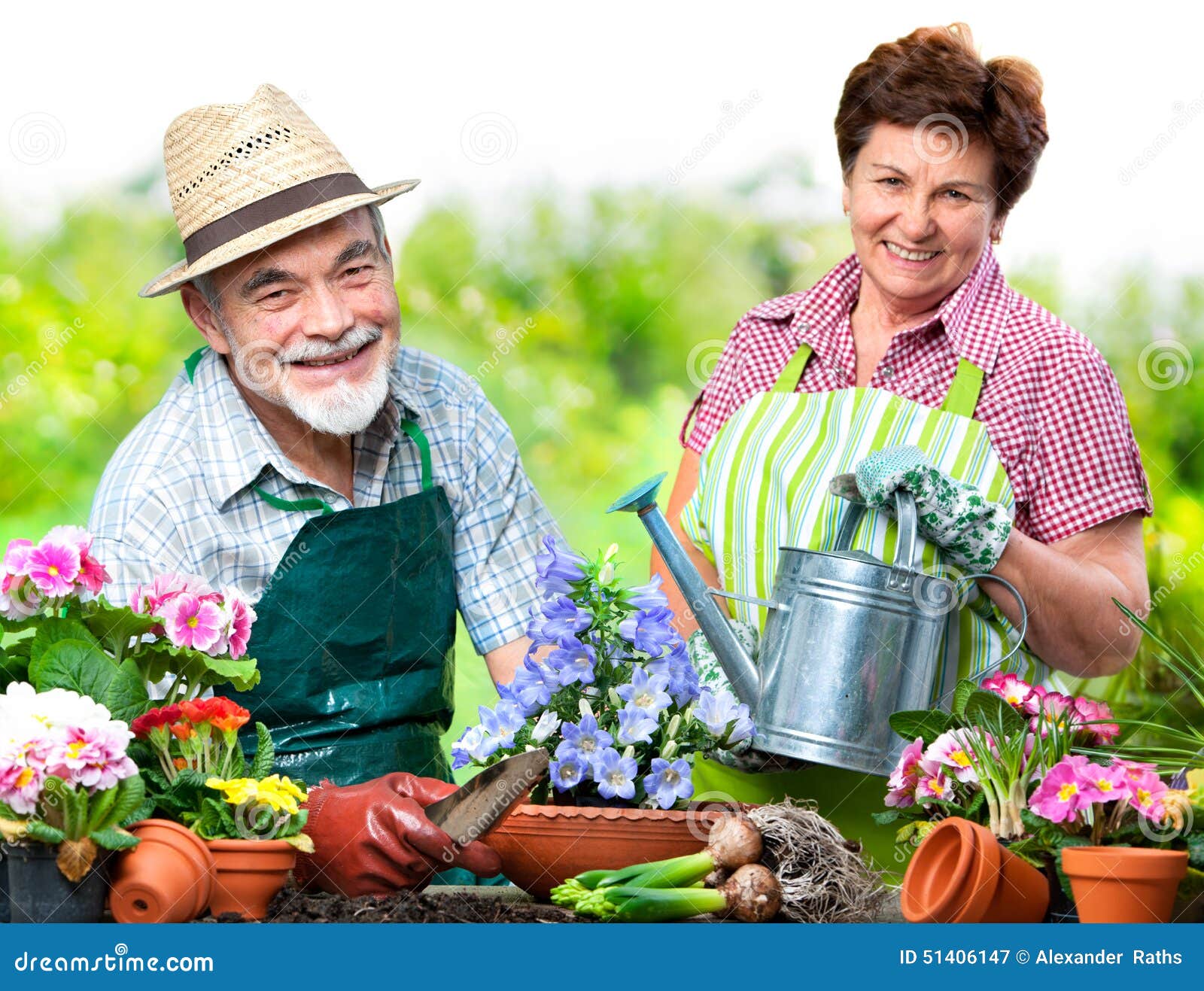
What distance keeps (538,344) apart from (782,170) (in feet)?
2.91

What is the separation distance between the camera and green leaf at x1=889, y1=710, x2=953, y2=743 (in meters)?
1.60

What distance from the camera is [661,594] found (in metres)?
1.63

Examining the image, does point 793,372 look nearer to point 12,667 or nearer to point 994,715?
point 994,715

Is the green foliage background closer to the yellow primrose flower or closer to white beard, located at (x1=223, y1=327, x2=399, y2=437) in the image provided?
white beard, located at (x1=223, y1=327, x2=399, y2=437)

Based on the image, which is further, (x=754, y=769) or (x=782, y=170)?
(x=782, y=170)

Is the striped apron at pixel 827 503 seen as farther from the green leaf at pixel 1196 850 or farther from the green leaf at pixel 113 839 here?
the green leaf at pixel 113 839

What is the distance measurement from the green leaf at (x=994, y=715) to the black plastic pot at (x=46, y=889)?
0.98 metres

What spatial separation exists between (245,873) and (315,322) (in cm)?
109

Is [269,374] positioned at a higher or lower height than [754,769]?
higher

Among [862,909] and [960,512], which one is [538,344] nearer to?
[960,512]

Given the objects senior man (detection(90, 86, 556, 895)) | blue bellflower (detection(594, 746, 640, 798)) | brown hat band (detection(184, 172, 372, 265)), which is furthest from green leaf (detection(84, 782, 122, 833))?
brown hat band (detection(184, 172, 372, 265))

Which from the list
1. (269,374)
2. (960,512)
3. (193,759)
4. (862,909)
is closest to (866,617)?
(960,512)

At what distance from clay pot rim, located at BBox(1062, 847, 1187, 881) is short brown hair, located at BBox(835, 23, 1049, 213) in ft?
4.00

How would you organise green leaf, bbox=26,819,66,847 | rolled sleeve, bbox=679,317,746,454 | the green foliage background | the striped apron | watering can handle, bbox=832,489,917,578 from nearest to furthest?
green leaf, bbox=26,819,66,847, watering can handle, bbox=832,489,917,578, the striped apron, rolled sleeve, bbox=679,317,746,454, the green foliage background
